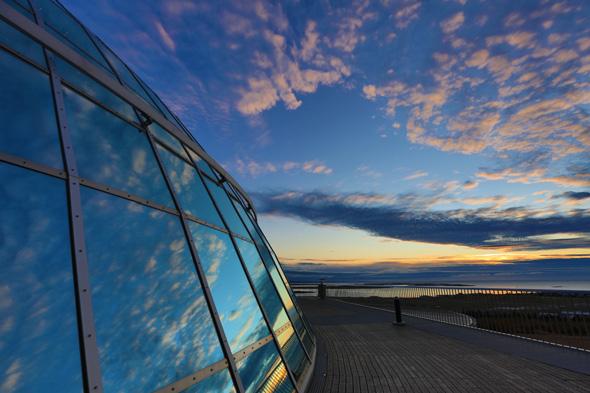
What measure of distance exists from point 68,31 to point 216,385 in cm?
734

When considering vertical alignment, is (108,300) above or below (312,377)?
above

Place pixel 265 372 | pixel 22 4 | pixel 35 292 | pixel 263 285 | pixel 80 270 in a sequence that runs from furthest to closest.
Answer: pixel 263 285 < pixel 22 4 < pixel 265 372 < pixel 80 270 < pixel 35 292

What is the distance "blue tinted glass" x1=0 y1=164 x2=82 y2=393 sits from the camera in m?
2.09

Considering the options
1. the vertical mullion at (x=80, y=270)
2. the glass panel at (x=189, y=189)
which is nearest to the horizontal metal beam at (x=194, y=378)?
the vertical mullion at (x=80, y=270)

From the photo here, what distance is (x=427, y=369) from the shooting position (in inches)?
342

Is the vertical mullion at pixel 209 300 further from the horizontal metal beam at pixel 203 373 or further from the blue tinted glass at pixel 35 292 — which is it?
the blue tinted glass at pixel 35 292

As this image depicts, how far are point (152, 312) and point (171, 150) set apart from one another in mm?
3396

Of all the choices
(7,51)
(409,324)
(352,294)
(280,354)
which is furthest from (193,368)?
(352,294)

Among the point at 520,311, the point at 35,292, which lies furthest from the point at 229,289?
the point at 520,311

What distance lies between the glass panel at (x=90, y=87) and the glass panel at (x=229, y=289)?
1934 millimetres

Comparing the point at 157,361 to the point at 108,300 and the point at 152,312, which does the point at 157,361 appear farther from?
the point at 108,300

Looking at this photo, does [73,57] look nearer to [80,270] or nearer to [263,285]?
[80,270]

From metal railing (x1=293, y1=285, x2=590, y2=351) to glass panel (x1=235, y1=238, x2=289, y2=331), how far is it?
896cm

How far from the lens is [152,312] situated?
10.5 ft
